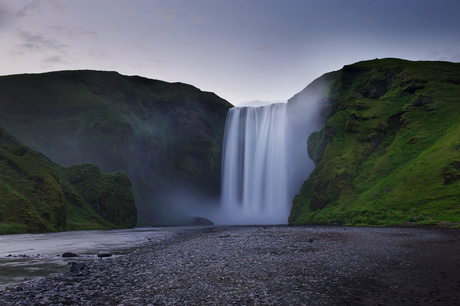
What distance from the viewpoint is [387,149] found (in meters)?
57.3

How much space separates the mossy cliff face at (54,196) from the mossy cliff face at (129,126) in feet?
65.4

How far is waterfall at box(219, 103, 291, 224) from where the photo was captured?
8981 centimetres

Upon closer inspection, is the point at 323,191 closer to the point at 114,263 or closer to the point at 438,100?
the point at 438,100

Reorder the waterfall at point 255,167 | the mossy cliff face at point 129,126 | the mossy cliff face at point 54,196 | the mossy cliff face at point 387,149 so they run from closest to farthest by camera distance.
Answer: the mossy cliff face at point 387,149
the mossy cliff face at point 54,196
the waterfall at point 255,167
the mossy cliff face at point 129,126

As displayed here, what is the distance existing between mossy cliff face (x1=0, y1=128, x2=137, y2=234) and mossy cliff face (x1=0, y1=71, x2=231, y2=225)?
19.9 meters

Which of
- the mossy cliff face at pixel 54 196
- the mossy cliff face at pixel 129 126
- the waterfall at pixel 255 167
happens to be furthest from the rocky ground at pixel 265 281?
the mossy cliff face at pixel 129 126

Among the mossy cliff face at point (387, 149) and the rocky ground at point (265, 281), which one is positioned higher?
the mossy cliff face at point (387, 149)

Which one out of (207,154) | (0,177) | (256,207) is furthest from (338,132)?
(0,177)

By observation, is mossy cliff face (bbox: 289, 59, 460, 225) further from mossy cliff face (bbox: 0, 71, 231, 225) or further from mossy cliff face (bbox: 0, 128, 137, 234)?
mossy cliff face (bbox: 0, 71, 231, 225)

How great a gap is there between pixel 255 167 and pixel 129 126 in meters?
45.0

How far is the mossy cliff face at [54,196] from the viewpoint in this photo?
4472cm

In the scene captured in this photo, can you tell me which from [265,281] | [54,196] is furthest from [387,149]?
[54,196]

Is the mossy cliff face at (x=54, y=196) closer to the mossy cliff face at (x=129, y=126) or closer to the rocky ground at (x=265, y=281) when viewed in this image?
the mossy cliff face at (x=129, y=126)

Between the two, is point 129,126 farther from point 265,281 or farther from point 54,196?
point 265,281
